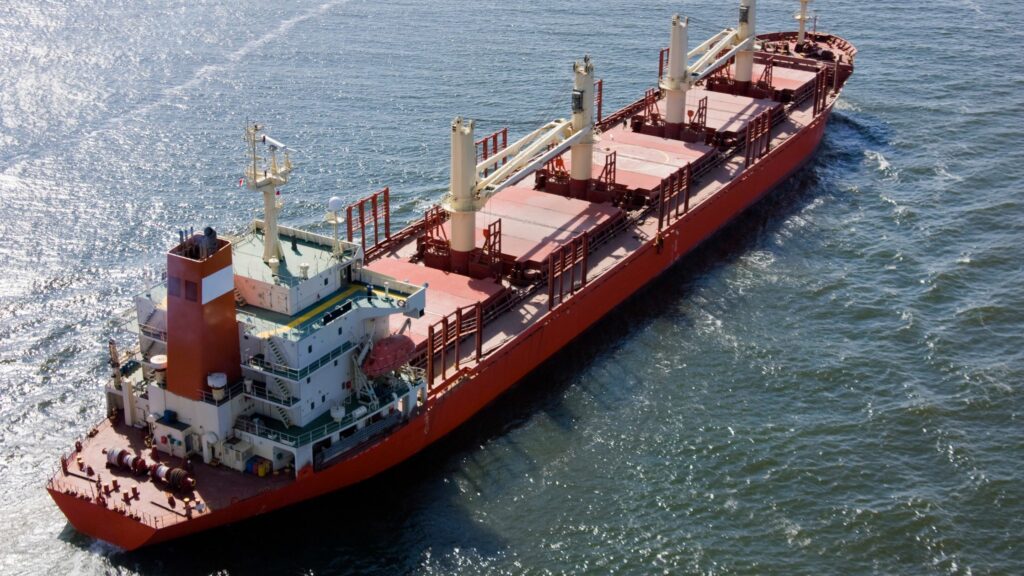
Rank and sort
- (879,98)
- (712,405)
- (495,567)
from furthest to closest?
(879,98) → (712,405) → (495,567)

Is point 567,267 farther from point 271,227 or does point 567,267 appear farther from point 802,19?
point 802,19

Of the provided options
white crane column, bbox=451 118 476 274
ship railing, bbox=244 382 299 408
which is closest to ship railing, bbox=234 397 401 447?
ship railing, bbox=244 382 299 408

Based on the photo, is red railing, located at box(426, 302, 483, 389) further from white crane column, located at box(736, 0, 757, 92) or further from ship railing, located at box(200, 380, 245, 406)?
white crane column, located at box(736, 0, 757, 92)

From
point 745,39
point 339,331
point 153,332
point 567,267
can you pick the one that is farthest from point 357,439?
point 745,39

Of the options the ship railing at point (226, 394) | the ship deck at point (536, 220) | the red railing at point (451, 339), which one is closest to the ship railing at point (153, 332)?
the ship railing at point (226, 394)

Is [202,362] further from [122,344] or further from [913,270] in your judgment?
[913,270]

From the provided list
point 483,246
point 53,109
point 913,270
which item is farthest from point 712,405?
point 53,109
